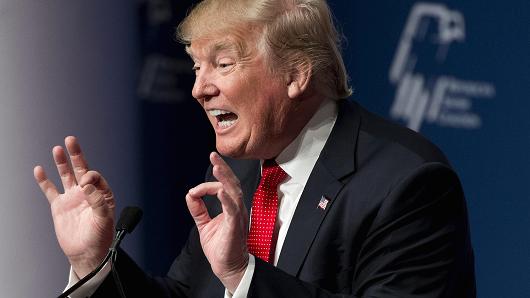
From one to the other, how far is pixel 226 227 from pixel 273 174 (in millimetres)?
467

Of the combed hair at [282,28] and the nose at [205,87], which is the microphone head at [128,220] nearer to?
the nose at [205,87]

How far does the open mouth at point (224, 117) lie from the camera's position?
256cm

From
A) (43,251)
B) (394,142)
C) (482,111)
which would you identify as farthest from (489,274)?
(43,251)

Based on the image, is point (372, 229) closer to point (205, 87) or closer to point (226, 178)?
point (226, 178)

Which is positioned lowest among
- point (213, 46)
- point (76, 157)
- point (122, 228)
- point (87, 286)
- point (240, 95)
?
point (87, 286)

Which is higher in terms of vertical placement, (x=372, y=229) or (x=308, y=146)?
(x=308, y=146)

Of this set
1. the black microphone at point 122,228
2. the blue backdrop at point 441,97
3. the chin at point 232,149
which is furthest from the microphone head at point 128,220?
the blue backdrop at point 441,97

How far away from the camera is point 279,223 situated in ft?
8.41

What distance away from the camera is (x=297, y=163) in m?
2.58

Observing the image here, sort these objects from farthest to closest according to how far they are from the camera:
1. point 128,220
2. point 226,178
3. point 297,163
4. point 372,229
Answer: point 297,163 → point 372,229 → point 128,220 → point 226,178

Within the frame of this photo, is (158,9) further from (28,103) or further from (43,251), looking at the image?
(43,251)

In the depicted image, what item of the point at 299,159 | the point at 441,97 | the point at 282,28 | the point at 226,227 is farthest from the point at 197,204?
the point at 441,97

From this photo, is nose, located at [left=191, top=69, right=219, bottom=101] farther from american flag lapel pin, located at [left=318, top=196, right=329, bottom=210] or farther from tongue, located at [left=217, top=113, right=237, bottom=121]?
american flag lapel pin, located at [left=318, top=196, right=329, bottom=210]

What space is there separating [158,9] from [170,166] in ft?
2.15
